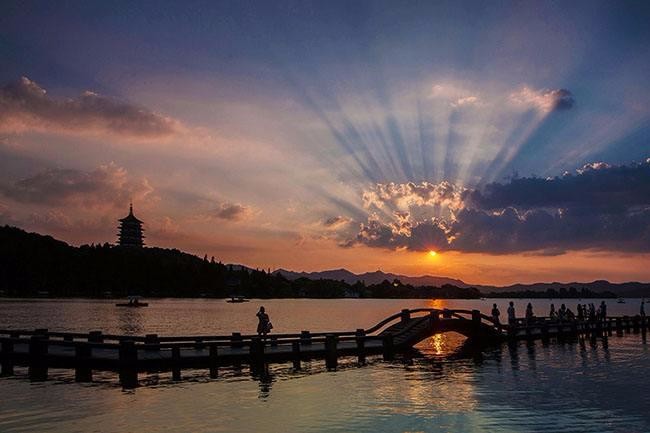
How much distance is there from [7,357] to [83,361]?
5073mm

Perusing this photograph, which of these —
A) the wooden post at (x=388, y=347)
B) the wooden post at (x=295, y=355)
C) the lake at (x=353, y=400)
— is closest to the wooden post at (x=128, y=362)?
the lake at (x=353, y=400)

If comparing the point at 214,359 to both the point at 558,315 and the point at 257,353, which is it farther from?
the point at 558,315

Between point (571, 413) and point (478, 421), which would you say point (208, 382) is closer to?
point (478, 421)

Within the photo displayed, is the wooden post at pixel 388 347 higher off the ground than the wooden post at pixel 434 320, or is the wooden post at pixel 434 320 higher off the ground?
the wooden post at pixel 434 320

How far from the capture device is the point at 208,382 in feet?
87.0

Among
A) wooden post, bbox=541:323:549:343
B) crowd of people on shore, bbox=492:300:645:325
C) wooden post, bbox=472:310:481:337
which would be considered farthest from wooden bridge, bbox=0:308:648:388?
wooden post, bbox=541:323:549:343

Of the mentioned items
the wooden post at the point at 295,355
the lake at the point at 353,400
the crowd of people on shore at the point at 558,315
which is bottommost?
the lake at the point at 353,400

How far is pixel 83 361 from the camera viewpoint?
27.5 meters

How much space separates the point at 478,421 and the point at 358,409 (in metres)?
4.18

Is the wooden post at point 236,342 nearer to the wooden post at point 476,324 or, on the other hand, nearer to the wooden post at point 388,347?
the wooden post at point 388,347

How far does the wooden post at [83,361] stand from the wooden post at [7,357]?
4.20 metres

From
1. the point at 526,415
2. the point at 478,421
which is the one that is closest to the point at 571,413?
the point at 526,415

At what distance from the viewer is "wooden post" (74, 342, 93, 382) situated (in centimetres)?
2742

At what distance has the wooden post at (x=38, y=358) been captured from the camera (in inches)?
1111
